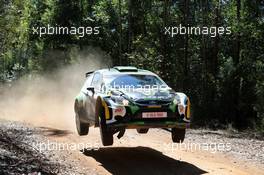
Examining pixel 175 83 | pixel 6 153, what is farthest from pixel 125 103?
pixel 175 83

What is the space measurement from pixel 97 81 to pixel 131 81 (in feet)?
3.64

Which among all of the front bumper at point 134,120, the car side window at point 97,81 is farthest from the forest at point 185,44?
the front bumper at point 134,120

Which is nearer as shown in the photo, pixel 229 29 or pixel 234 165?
pixel 234 165

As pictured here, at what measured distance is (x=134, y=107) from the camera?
10352 mm

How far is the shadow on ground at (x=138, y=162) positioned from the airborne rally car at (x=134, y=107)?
670 mm

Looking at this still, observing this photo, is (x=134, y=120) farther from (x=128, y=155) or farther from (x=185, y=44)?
(x=185, y=44)

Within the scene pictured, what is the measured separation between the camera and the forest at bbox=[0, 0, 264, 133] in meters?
25.7

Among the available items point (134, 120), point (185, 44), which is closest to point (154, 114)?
point (134, 120)

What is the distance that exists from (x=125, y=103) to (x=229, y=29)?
68.6 ft

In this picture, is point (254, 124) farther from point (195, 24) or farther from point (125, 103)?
point (125, 103)

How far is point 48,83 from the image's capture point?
41656 mm

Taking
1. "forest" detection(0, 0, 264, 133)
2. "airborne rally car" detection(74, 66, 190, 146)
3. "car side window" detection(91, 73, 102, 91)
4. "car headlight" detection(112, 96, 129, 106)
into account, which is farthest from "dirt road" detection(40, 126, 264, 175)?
"forest" detection(0, 0, 264, 133)

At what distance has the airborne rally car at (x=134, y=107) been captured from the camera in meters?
→ 10.4

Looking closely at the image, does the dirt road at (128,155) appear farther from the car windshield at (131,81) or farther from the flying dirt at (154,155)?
the car windshield at (131,81)
